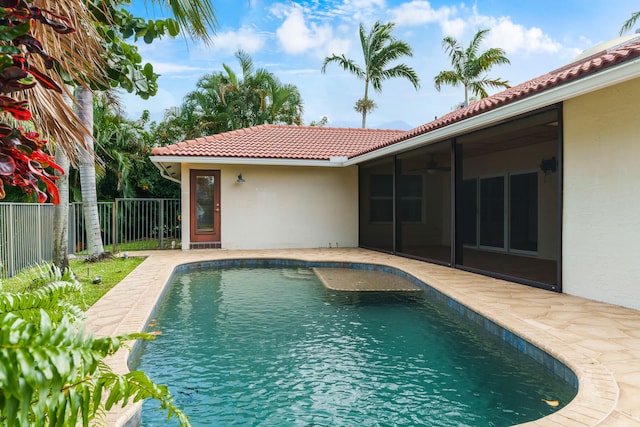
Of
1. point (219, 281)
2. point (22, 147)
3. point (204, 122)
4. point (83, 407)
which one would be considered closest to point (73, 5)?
point (22, 147)

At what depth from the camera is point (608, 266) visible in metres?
6.32

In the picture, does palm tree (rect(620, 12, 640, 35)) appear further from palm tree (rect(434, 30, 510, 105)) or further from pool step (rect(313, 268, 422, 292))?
pool step (rect(313, 268, 422, 292))

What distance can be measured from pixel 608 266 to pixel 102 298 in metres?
7.48

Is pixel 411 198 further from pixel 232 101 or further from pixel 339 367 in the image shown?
pixel 339 367

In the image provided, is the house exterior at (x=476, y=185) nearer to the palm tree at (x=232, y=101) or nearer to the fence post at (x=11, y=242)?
the fence post at (x=11, y=242)

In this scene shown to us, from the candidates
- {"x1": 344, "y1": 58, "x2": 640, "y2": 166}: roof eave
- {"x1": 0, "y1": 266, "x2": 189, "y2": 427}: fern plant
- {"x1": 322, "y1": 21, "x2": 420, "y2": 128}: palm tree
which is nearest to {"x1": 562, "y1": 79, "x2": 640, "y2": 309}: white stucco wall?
{"x1": 344, "y1": 58, "x2": 640, "y2": 166}: roof eave

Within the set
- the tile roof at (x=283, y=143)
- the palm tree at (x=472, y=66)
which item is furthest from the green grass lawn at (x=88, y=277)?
the palm tree at (x=472, y=66)

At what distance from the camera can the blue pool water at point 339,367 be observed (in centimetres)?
353

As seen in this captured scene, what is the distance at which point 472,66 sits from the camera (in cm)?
2406

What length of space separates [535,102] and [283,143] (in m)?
10.5

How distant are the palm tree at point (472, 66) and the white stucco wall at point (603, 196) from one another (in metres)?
18.3

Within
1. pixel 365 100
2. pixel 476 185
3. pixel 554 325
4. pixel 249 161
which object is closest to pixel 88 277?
pixel 249 161

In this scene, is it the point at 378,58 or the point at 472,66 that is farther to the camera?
the point at 378,58

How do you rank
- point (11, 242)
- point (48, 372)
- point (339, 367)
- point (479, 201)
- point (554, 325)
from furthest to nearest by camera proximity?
1. point (479, 201)
2. point (11, 242)
3. point (554, 325)
4. point (339, 367)
5. point (48, 372)
